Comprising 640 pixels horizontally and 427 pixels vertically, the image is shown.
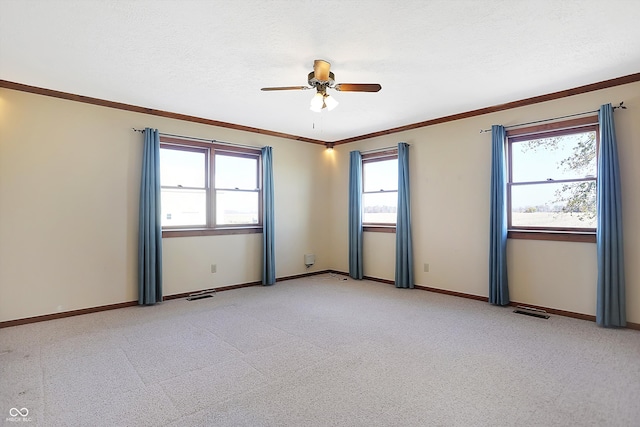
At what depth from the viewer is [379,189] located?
20.4 ft

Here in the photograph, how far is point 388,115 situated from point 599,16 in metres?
2.76

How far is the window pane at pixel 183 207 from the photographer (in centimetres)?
496

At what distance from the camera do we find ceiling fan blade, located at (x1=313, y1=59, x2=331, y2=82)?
3.15m

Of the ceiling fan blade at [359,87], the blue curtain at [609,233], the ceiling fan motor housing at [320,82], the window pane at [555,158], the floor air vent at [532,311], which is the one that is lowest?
→ the floor air vent at [532,311]

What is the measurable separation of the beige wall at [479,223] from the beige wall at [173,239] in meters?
0.01

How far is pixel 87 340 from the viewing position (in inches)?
132

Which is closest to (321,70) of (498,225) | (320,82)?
(320,82)

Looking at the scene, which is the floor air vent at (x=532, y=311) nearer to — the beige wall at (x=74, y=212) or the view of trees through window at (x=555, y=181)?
the view of trees through window at (x=555, y=181)

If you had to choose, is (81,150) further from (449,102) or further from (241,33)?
(449,102)

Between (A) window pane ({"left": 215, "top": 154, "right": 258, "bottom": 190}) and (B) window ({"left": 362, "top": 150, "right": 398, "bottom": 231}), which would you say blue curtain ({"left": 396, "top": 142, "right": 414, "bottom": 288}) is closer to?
(B) window ({"left": 362, "top": 150, "right": 398, "bottom": 231})

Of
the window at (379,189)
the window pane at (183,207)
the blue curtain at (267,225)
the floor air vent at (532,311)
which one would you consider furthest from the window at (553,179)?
the window pane at (183,207)

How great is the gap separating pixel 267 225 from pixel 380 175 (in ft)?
7.37

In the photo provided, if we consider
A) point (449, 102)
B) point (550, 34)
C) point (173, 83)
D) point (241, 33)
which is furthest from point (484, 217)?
point (173, 83)

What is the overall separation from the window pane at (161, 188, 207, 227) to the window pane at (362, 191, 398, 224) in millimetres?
2892
